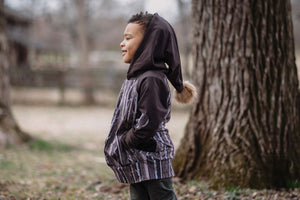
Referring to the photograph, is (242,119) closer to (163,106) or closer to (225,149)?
(225,149)

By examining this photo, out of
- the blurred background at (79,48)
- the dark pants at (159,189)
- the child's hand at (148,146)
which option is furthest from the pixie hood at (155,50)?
the blurred background at (79,48)

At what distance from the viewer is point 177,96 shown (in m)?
3.08

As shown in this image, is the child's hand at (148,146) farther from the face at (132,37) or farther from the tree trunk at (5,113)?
the tree trunk at (5,113)

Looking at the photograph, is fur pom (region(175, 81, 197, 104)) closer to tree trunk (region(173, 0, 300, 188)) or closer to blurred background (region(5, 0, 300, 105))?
tree trunk (region(173, 0, 300, 188))

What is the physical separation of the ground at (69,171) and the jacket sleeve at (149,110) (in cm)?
152

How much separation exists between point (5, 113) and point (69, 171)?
2.22 metres

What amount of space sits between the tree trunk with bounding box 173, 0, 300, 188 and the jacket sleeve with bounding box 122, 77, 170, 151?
1590 mm

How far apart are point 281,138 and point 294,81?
26.1 inches

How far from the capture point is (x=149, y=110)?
2.55 metres

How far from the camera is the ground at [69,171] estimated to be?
3.93m

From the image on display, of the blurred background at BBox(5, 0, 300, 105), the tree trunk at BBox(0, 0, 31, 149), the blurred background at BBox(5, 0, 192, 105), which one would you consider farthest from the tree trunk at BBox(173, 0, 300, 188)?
the blurred background at BBox(5, 0, 192, 105)

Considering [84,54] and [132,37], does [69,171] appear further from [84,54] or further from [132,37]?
[84,54]

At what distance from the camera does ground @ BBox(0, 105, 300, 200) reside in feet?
12.9

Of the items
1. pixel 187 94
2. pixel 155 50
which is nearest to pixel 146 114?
pixel 155 50
